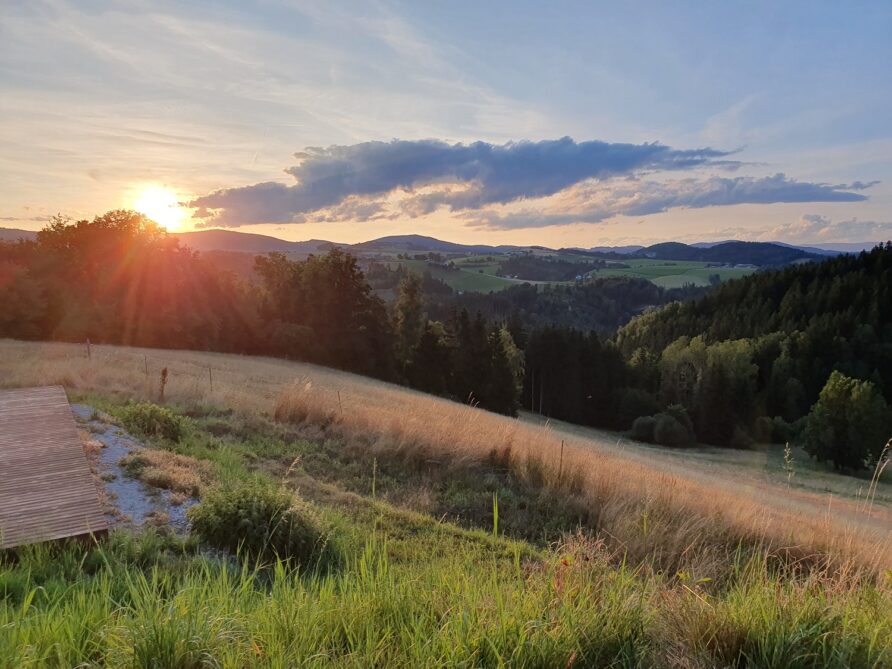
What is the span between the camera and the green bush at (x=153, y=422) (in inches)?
323

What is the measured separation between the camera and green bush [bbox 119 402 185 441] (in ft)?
26.9

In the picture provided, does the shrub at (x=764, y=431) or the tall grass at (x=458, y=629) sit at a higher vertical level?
the tall grass at (x=458, y=629)

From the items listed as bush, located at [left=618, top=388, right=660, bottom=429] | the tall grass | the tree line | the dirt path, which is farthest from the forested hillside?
the dirt path

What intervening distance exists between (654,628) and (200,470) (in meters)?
5.77

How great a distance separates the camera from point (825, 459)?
1797 inches

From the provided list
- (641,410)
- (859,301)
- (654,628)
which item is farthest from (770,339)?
(654,628)

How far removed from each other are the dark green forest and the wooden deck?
33.5 m

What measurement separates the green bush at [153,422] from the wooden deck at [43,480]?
0.87m

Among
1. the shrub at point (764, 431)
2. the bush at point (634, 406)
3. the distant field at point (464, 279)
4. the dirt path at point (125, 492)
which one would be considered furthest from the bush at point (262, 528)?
the distant field at point (464, 279)

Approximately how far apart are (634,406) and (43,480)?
6666 centimetres

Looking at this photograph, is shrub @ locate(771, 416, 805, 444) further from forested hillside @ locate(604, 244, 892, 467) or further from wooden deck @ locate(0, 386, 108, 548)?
wooden deck @ locate(0, 386, 108, 548)

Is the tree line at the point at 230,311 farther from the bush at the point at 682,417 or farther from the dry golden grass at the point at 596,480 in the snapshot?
the dry golden grass at the point at 596,480

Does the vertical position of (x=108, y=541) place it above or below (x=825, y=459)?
above

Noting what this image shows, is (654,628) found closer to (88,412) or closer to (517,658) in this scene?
(517,658)
